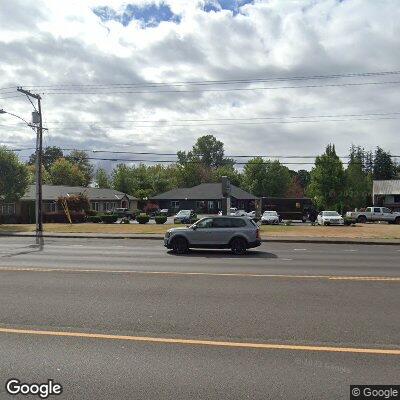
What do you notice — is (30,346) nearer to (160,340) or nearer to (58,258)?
(160,340)

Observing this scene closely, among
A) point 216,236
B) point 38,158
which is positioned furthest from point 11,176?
point 216,236

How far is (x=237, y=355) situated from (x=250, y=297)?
3.48 meters

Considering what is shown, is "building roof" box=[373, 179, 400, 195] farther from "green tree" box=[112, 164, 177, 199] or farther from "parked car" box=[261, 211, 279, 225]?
"green tree" box=[112, 164, 177, 199]

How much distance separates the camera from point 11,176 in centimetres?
4597

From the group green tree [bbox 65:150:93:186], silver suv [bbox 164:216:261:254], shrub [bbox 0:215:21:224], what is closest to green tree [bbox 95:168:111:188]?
green tree [bbox 65:150:93:186]

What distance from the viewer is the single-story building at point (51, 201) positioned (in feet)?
169

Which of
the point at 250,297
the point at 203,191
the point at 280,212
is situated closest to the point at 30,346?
the point at 250,297

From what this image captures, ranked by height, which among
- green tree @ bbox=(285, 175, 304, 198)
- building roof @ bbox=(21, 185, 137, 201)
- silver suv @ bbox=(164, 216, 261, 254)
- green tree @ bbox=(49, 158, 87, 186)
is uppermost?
green tree @ bbox=(49, 158, 87, 186)

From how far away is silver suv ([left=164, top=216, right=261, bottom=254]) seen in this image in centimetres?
A: 1833

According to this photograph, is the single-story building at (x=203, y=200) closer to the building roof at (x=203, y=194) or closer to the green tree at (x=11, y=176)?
the building roof at (x=203, y=194)

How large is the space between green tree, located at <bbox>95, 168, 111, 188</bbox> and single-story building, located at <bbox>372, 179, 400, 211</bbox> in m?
60.5

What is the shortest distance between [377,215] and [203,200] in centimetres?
3441

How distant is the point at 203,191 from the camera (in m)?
78.2

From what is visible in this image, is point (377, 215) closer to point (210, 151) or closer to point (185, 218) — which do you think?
point (185, 218)
